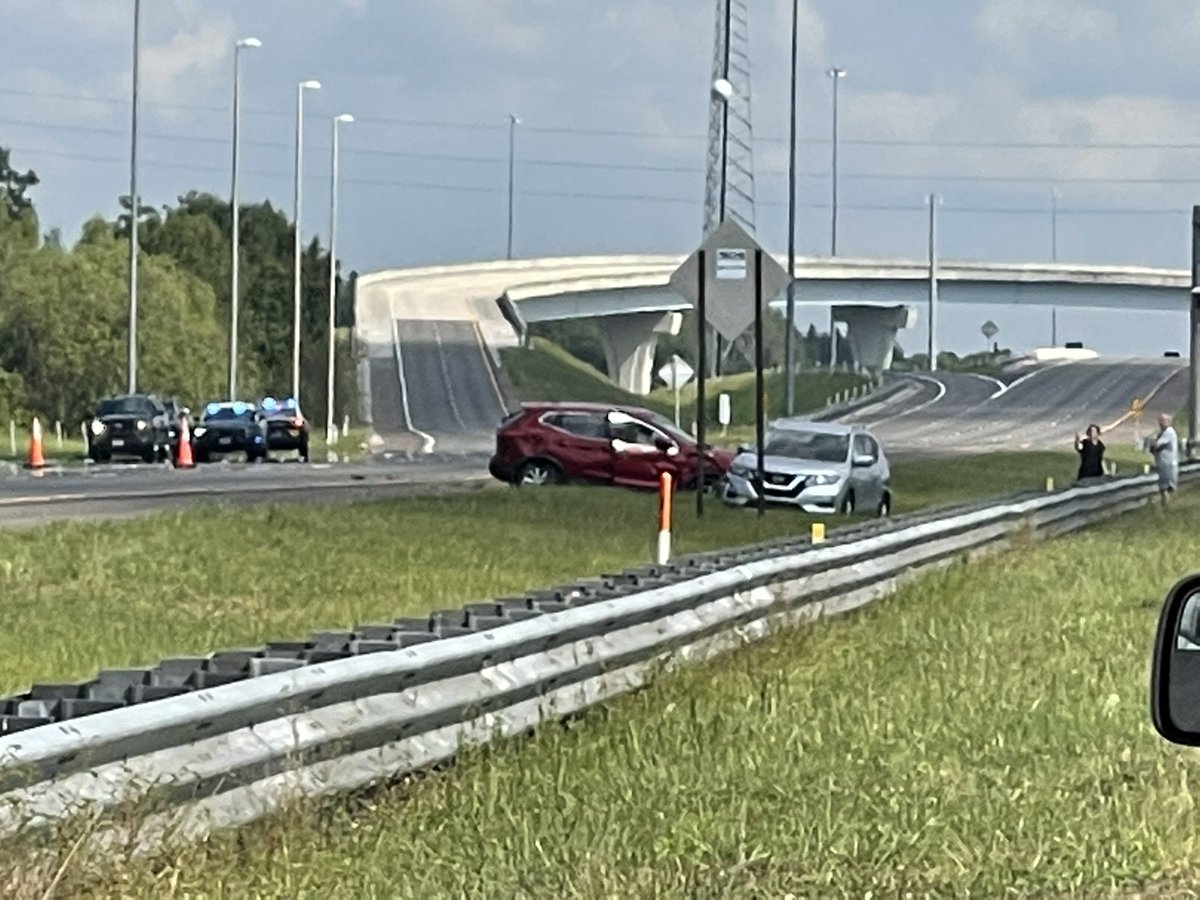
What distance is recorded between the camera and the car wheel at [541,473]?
150 feet

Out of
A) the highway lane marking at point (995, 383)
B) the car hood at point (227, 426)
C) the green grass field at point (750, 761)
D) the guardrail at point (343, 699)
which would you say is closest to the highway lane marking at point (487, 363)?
the highway lane marking at point (995, 383)

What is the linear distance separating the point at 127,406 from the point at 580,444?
71.8ft

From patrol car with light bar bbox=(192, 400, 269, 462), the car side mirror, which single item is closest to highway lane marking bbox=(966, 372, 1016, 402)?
patrol car with light bar bbox=(192, 400, 269, 462)

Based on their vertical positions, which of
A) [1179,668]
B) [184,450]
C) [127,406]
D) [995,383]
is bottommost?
[184,450]

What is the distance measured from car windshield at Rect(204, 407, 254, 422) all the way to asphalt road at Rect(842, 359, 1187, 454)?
25.6 meters

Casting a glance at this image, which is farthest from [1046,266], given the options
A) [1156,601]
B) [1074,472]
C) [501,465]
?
[1156,601]

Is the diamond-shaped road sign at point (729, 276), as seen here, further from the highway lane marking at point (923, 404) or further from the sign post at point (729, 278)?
the highway lane marking at point (923, 404)

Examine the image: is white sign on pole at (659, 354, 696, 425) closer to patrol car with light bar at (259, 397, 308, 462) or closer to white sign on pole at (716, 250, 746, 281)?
patrol car with light bar at (259, 397, 308, 462)

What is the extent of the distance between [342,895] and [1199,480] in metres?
48.1

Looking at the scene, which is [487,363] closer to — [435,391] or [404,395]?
[435,391]

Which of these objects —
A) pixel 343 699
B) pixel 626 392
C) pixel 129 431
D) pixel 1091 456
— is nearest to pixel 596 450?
pixel 1091 456

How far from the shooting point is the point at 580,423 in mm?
45875

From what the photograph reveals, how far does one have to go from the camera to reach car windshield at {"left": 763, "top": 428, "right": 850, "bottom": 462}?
3956cm

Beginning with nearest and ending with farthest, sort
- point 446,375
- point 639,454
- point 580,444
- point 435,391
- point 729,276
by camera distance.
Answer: point 729,276 → point 639,454 → point 580,444 → point 435,391 → point 446,375
